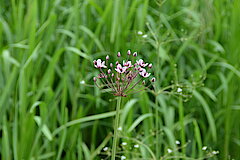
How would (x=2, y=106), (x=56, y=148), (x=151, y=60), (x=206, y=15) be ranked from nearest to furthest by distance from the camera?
1. (x=2, y=106)
2. (x=56, y=148)
3. (x=151, y=60)
4. (x=206, y=15)

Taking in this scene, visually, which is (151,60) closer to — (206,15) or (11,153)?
(206,15)

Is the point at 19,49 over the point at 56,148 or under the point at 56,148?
over

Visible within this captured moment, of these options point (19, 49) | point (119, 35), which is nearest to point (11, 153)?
point (19, 49)

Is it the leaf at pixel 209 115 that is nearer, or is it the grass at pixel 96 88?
the grass at pixel 96 88

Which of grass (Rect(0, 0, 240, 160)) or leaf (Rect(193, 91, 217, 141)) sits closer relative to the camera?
grass (Rect(0, 0, 240, 160))

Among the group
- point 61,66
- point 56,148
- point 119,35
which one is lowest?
point 56,148

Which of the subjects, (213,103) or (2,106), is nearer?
(2,106)

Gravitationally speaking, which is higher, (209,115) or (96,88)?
(96,88)

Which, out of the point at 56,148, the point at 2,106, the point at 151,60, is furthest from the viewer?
the point at 151,60
